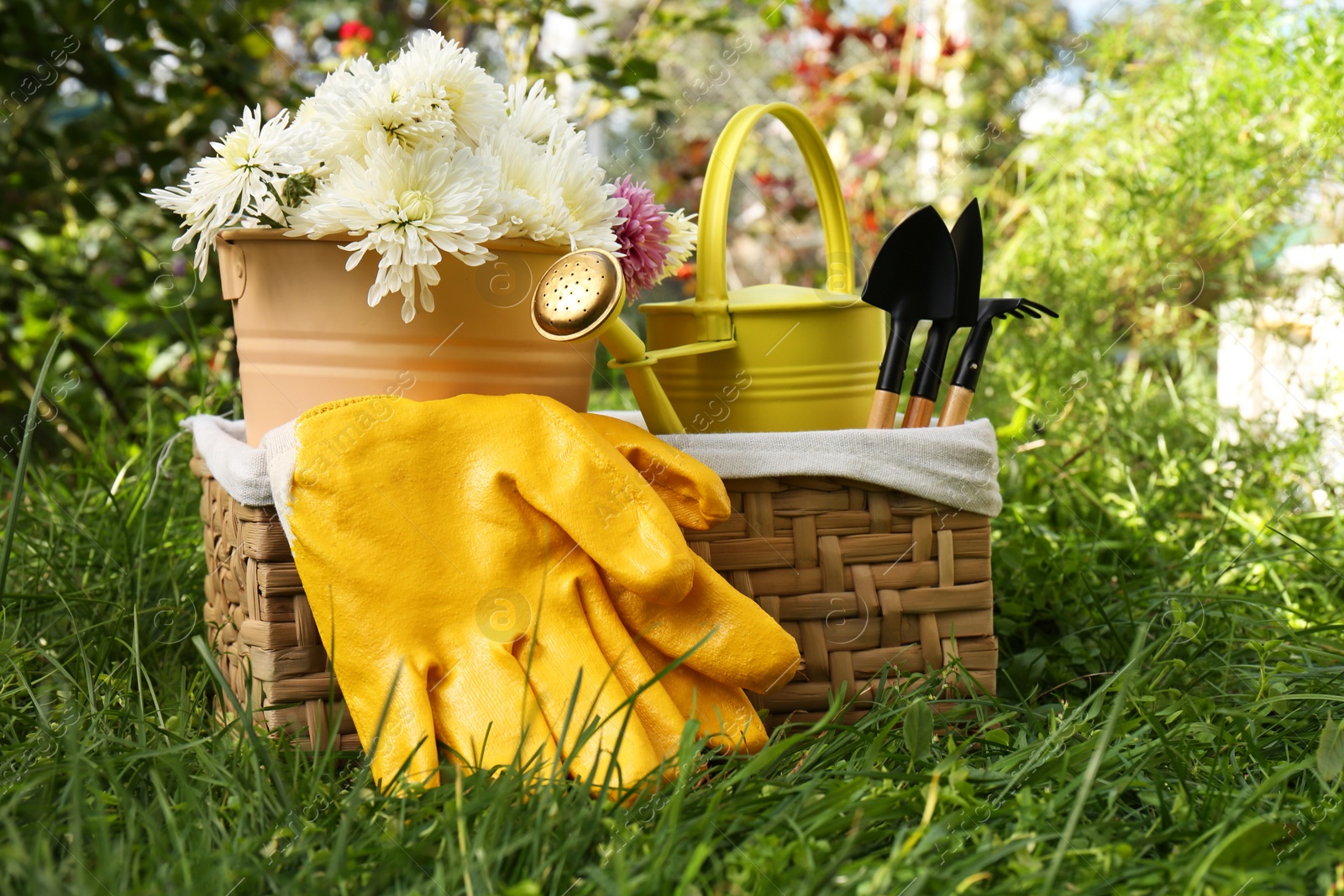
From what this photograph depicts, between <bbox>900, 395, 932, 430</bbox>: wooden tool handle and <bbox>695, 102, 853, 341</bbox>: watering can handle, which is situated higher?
<bbox>695, 102, 853, 341</bbox>: watering can handle

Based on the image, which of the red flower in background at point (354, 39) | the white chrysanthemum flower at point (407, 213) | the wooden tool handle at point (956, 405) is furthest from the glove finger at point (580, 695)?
the red flower in background at point (354, 39)

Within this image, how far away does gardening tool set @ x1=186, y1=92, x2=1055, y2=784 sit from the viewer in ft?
2.47

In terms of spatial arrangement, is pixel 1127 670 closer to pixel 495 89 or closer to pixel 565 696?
pixel 565 696

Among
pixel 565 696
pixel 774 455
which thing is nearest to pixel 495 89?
pixel 774 455

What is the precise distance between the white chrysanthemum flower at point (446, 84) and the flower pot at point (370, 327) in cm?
11

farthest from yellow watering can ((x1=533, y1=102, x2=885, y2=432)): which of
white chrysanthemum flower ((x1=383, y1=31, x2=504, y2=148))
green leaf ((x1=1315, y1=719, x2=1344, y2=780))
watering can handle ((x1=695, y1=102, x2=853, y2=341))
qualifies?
green leaf ((x1=1315, y1=719, x2=1344, y2=780))

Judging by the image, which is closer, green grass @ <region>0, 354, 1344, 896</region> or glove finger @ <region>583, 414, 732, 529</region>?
green grass @ <region>0, 354, 1344, 896</region>

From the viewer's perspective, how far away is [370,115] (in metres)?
0.79

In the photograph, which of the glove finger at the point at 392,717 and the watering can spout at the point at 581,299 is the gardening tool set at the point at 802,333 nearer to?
the watering can spout at the point at 581,299

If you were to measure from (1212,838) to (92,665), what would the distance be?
0.95m

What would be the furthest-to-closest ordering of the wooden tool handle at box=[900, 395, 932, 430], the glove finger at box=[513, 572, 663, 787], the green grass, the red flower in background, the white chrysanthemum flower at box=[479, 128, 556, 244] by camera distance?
the red flower in background → the wooden tool handle at box=[900, 395, 932, 430] → the white chrysanthemum flower at box=[479, 128, 556, 244] → the glove finger at box=[513, 572, 663, 787] → the green grass

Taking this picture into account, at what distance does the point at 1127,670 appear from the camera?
0.73m

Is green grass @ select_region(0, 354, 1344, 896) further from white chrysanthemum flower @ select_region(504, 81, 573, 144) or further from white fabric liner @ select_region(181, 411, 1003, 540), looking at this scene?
white chrysanthemum flower @ select_region(504, 81, 573, 144)

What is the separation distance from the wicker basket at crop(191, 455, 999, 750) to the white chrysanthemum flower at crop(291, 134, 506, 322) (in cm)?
25
